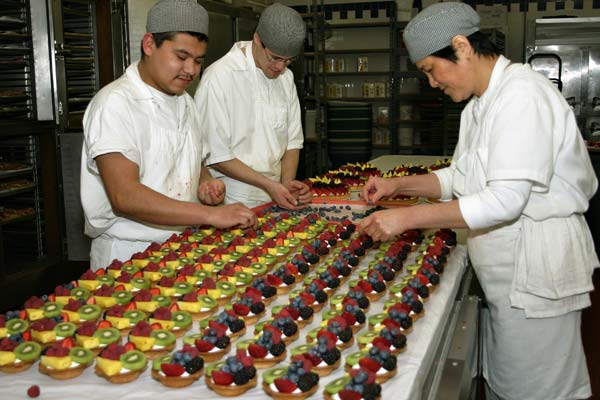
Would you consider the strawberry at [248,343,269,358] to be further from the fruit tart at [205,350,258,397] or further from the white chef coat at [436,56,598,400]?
the white chef coat at [436,56,598,400]

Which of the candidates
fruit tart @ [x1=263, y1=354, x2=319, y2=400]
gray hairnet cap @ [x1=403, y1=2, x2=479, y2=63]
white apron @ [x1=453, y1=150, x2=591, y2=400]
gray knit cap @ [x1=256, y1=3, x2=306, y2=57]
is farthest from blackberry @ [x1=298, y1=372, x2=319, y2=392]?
gray knit cap @ [x1=256, y1=3, x2=306, y2=57]

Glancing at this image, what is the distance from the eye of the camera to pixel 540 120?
1.73 metres

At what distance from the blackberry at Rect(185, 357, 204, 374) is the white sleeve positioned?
840 millimetres

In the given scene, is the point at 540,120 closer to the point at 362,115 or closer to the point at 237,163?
the point at 237,163

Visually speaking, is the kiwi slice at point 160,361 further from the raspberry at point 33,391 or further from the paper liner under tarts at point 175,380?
the raspberry at point 33,391

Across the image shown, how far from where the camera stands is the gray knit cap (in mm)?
2891

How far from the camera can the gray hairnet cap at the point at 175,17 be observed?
7.12 feet

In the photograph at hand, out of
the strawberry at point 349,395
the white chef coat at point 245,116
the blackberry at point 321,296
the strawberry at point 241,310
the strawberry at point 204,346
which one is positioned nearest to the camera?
Answer: the strawberry at point 349,395

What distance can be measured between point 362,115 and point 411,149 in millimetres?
1842

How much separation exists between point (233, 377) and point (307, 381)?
15 centimetres

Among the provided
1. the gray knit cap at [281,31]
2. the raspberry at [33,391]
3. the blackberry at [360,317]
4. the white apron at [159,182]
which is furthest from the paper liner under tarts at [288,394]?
the gray knit cap at [281,31]

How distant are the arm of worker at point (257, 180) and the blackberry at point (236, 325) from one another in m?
1.43

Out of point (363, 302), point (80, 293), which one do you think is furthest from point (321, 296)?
point (80, 293)

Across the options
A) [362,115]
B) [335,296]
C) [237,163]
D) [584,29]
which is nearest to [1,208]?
[237,163]
